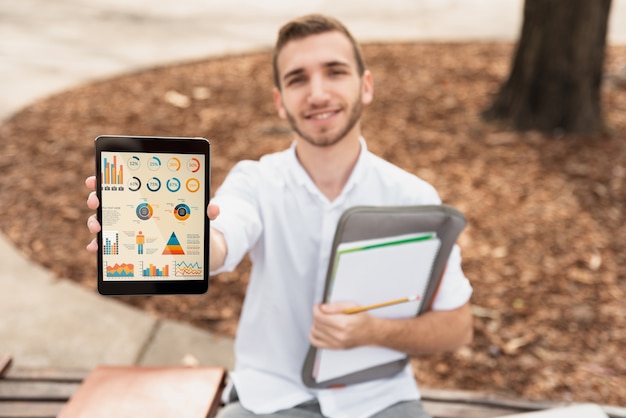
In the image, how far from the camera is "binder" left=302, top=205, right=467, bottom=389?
223cm

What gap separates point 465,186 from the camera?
17.3 feet

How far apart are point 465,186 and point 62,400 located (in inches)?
133

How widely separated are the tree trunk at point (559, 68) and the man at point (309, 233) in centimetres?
373

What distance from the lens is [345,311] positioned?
7.47 feet

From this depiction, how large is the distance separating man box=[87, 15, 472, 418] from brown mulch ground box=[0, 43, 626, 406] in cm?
134

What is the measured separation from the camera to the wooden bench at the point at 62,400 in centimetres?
264

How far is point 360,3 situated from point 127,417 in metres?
9.94

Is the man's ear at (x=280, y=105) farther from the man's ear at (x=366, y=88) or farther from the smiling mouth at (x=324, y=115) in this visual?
the man's ear at (x=366, y=88)

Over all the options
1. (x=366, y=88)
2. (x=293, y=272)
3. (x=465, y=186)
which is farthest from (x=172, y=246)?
(x=465, y=186)

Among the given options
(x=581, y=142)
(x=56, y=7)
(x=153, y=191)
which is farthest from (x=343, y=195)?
(x=56, y=7)

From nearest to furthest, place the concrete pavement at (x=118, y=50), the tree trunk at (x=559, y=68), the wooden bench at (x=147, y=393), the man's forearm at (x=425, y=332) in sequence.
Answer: the wooden bench at (x=147, y=393), the man's forearm at (x=425, y=332), the concrete pavement at (x=118, y=50), the tree trunk at (x=559, y=68)

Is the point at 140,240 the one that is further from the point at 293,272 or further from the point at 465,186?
the point at 465,186

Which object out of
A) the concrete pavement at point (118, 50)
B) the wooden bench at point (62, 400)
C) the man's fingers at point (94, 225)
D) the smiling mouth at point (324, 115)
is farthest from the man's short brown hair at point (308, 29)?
the concrete pavement at point (118, 50)

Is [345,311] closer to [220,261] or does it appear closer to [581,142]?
[220,261]
